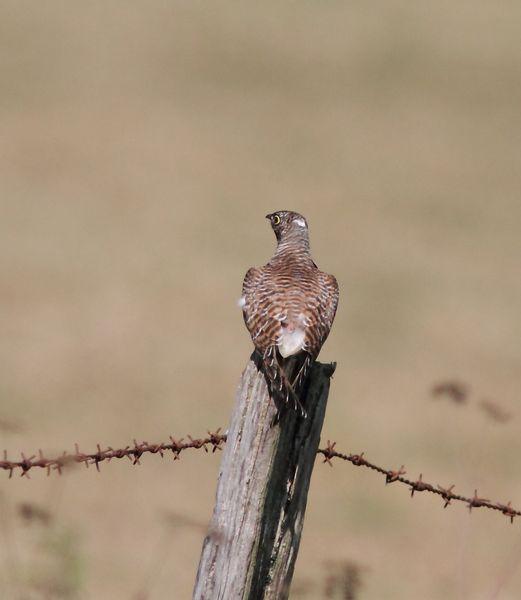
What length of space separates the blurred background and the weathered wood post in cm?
19

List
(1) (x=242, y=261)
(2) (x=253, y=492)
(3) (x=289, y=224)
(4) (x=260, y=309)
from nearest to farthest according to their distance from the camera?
(2) (x=253, y=492)
(4) (x=260, y=309)
(3) (x=289, y=224)
(1) (x=242, y=261)

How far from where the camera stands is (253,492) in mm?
5363

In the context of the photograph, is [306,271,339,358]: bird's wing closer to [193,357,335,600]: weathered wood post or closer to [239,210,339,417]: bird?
[239,210,339,417]: bird

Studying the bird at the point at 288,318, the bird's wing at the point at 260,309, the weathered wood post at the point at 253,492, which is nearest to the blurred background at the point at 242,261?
the weathered wood post at the point at 253,492

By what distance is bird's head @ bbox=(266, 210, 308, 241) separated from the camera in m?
8.91

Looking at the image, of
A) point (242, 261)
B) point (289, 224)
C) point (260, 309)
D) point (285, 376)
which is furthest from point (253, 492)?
point (242, 261)

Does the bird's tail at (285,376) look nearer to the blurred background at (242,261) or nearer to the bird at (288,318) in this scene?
the bird at (288,318)

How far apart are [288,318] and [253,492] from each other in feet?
4.42

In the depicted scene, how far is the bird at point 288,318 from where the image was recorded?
18.4 ft

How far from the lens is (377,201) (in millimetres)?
32906

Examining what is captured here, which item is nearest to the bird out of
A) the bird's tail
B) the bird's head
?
the bird's tail

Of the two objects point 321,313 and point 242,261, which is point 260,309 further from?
point 242,261

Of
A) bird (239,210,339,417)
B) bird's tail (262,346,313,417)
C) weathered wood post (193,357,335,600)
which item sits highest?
bird (239,210,339,417)

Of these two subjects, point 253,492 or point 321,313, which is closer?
point 253,492
